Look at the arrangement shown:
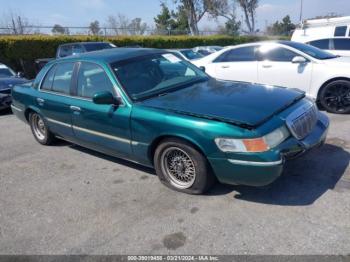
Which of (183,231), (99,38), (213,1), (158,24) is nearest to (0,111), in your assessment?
(183,231)

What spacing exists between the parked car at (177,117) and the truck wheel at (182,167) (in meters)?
0.01

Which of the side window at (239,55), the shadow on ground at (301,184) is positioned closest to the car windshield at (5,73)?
the side window at (239,55)

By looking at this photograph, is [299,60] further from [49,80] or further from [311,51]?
[49,80]

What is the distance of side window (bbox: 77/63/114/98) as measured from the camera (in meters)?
4.08

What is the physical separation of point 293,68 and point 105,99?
14.6 feet

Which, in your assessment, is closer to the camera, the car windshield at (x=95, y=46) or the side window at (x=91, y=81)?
the side window at (x=91, y=81)

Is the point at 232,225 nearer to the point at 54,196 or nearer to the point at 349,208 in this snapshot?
the point at 349,208

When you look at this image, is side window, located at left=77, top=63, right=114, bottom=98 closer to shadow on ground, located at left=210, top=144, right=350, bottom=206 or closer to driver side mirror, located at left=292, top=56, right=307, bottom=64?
shadow on ground, located at left=210, top=144, right=350, bottom=206

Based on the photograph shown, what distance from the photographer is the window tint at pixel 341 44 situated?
9.91 meters

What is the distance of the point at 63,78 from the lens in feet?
15.7

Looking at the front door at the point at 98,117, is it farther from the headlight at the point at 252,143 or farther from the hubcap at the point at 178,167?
the headlight at the point at 252,143

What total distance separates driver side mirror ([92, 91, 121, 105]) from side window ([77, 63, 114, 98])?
0.16 meters

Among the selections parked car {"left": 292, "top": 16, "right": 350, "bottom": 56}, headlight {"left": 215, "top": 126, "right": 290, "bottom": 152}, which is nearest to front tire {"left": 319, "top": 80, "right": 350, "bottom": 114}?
headlight {"left": 215, "top": 126, "right": 290, "bottom": 152}

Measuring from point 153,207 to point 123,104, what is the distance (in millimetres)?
1235
